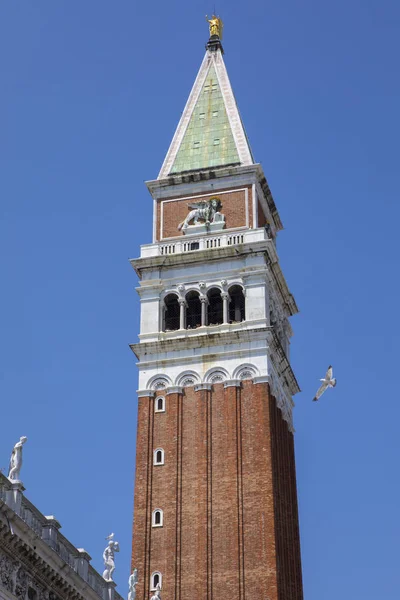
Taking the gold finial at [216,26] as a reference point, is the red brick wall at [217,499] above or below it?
below

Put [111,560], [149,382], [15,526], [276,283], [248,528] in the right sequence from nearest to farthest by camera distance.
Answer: [15,526]
[111,560]
[248,528]
[149,382]
[276,283]

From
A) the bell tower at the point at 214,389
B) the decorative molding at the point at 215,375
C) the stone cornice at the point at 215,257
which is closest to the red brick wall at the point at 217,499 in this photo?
the bell tower at the point at 214,389

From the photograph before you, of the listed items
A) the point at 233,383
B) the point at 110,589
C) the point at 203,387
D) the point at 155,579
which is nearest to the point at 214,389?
the point at 203,387

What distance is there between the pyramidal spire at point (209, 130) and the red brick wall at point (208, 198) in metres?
2.31

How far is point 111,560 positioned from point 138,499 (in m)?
18.2

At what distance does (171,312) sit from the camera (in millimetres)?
73188

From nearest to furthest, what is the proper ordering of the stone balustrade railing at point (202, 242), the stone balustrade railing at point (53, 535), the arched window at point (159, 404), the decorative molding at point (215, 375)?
the stone balustrade railing at point (53, 535), the decorative molding at point (215, 375), the arched window at point (159, 404), the stone balustrade railing at point (202, 242)

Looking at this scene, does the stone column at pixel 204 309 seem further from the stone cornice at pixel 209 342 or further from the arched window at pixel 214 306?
the stone cornice at pixel 209 342

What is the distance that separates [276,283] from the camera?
75.2m

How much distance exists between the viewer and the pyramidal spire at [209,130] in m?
78.6

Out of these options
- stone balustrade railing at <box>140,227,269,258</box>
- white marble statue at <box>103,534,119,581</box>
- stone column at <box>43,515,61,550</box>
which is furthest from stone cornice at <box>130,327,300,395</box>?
stone column at <box>43,515,61,550</box>

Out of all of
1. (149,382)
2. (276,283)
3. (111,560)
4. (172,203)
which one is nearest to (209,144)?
(172,203)

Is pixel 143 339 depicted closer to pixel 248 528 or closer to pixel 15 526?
pixel 248 528

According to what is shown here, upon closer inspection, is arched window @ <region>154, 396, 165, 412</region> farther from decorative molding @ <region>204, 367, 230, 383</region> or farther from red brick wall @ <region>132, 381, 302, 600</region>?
decorative molding @ <region>204, 367, 230, 383</region>
